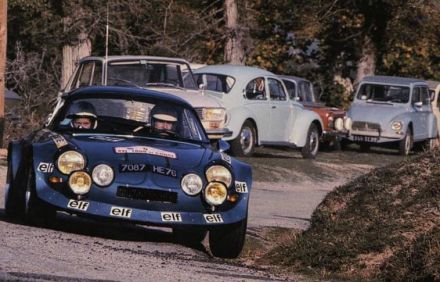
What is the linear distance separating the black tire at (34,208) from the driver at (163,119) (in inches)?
54.2

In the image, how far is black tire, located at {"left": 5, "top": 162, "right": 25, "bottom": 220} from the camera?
10344 millimetres

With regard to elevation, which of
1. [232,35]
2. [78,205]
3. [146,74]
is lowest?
[78,205]

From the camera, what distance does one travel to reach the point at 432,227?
9914 mm

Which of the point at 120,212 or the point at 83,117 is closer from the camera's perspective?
the point at 120,212

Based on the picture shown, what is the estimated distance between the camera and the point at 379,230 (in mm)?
10266

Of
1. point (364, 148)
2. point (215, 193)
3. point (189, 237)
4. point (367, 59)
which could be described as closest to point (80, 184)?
point (215, 193)

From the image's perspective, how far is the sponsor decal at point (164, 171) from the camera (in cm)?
980

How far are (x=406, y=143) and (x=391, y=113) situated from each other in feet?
3.11

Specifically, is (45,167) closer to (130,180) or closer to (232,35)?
(130,180)

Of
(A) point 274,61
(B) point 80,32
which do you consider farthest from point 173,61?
(A) point 274,61

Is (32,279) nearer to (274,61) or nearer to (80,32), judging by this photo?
(80,32)

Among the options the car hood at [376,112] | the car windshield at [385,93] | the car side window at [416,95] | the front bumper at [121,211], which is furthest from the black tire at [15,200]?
the car side window at [416,95]

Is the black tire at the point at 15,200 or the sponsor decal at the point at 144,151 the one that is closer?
the sponsor decal at the point at 144,151

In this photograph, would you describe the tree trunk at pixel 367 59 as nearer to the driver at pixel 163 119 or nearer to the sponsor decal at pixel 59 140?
the driver at pixel 163 119
